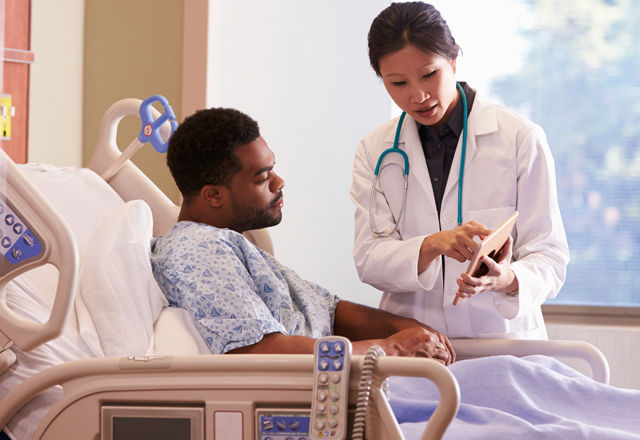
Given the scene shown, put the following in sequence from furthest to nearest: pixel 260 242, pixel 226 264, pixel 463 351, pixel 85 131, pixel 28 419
Result: pixel 85 131
pixel 260 242
pixel 463 351
pixel 226 264
pixel 28 419

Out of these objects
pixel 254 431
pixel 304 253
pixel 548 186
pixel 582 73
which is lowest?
pixel 304 253

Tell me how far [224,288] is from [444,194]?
29.6 inches

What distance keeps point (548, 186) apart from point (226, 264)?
933 millimetres

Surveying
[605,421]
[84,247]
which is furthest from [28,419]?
[605,421]

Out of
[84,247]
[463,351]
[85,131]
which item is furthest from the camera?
[85,131]

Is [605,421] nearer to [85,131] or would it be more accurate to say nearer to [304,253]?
[304,253]

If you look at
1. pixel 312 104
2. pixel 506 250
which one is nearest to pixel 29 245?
pixel 506 250

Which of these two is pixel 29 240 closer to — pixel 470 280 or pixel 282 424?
pixel 282 424

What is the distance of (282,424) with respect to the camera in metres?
0.96

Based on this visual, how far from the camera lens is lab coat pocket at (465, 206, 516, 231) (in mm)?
1739

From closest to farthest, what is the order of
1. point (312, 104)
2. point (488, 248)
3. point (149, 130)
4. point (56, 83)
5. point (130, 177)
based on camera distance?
point (488, 248) < point (149, 130) < point (130, 177) < point (56, 83) < point (312, 104)

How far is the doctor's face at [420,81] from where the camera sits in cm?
167

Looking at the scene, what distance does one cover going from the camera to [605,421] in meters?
1.17

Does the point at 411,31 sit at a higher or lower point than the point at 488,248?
higher
